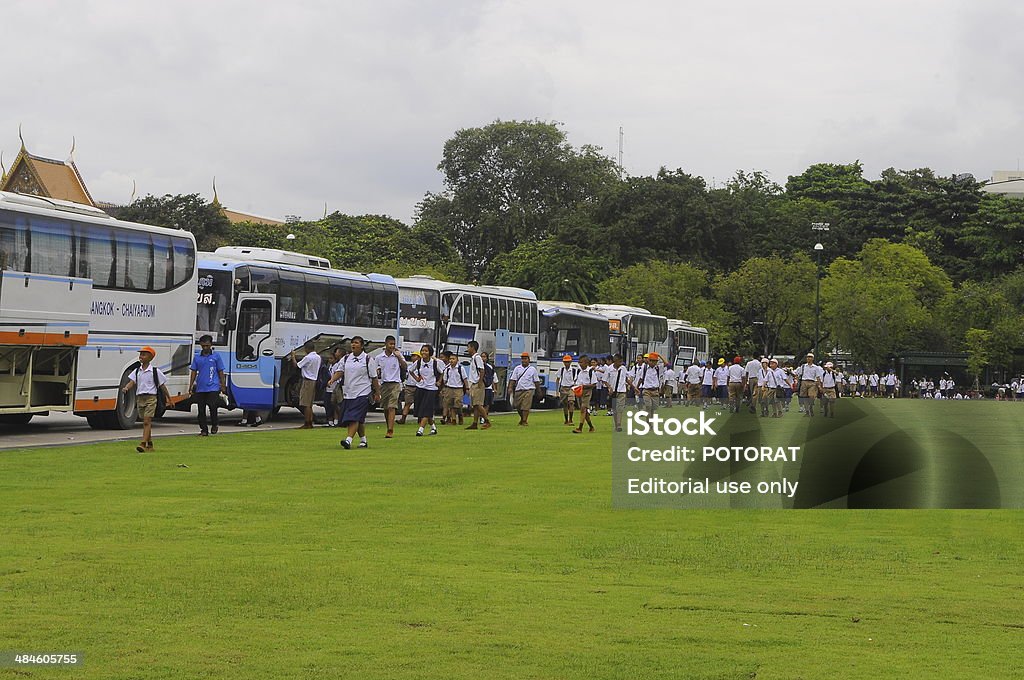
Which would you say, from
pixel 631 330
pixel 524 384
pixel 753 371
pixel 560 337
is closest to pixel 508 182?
pixel 631 330

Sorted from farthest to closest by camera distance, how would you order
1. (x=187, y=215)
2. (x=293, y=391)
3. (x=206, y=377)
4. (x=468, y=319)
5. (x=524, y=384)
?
1. (x=187, y=215)
2. (x=468, y=319)
3. (x=524, y=384)
4. (x=293, y=391)
5. (x=206, y=377)

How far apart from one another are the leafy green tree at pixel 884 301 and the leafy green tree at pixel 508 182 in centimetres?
1723

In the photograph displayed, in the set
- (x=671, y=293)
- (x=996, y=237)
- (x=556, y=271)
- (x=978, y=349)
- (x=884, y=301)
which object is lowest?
(x=978, y=349)

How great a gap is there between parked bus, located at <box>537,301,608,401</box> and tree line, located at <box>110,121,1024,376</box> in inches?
816

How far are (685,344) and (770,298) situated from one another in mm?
11529

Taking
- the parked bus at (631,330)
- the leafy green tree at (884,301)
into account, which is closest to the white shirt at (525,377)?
the parked bus at (631,330)

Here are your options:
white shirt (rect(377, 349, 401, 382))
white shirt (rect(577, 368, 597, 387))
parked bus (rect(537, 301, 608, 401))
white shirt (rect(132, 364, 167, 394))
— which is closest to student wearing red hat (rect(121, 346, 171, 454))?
white shirt (rect(132, 364, 167, 394))

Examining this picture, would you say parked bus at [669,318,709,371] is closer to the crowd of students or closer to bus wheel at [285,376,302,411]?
the crowd of students

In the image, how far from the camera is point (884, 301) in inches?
3036

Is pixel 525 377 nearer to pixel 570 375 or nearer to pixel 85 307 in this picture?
pixel 570 375

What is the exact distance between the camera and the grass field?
731cm

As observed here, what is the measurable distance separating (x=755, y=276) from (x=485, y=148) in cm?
2145

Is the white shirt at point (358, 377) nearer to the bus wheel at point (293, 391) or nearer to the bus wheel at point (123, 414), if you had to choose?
the bus wheel at point (123, 414)

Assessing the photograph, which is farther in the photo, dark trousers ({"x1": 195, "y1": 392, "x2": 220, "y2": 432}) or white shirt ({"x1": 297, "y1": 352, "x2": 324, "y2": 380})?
white shirt ({"x1": 297, "y1": 352, "x2": 324, "y2": 380})
